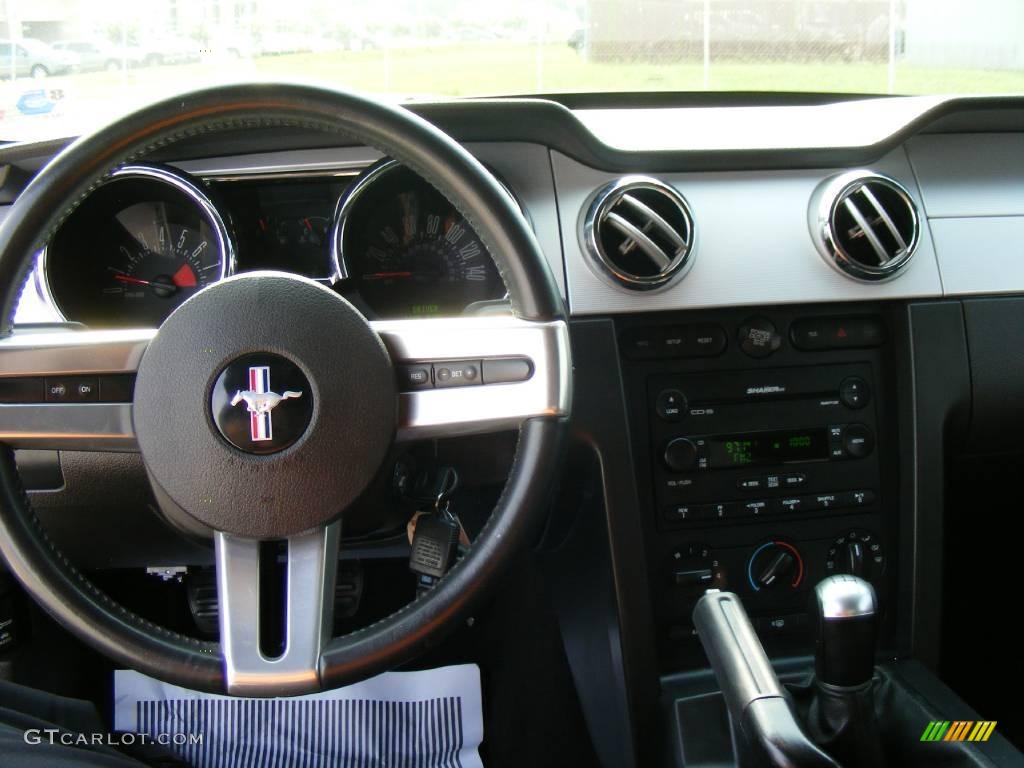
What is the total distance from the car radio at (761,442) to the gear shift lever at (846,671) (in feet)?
1.18

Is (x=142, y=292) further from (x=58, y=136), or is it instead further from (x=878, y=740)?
(x=878, y=740)

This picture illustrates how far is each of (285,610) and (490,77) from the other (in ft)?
3.24

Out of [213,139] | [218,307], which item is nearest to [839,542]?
[218,307]

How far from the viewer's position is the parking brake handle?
3.47 feet

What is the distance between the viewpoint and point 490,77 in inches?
63.9

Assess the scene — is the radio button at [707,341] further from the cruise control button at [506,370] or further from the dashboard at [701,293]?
the cruise control button at [506,370]

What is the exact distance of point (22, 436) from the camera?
1.03 m

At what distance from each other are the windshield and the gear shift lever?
0.97 metres

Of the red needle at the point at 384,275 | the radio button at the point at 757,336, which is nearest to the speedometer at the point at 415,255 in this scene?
the red needle at the point at 384,275

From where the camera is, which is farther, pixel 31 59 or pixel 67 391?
pixel 31 59

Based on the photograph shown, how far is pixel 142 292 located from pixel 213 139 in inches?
11.5

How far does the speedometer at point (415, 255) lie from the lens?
1518mm

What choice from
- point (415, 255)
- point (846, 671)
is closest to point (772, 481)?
point (846, 671)

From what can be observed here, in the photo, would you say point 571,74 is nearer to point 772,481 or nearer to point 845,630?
point 772,481
